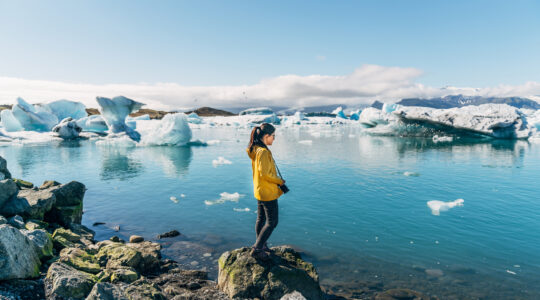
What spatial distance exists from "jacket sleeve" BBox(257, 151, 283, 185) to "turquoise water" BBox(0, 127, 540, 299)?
9.30ft

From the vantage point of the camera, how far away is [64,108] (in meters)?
50.8

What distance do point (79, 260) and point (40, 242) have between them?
2.23 ft

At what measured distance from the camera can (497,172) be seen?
54.2 feet

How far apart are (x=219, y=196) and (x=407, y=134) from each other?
37.2m

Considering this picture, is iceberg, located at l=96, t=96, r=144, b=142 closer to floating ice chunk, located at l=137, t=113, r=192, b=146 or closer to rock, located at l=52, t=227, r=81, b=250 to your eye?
floating ice chunk, located at l=137, t=113, r=192, b=146

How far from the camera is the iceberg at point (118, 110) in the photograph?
36938 millimetres

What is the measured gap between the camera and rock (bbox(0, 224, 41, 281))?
3773mm

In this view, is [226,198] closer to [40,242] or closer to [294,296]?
[40,242]

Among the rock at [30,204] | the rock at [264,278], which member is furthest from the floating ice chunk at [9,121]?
the rock at [264,278]

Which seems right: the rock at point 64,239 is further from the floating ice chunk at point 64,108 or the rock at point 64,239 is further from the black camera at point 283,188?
the floating ice chunk at point 64,108

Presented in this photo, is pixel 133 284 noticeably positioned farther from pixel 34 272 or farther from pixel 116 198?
pixel 116 198

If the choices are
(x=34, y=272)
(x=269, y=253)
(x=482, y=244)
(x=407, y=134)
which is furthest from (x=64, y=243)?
(x=407, y=134)

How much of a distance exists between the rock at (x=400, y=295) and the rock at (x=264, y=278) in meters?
1.15

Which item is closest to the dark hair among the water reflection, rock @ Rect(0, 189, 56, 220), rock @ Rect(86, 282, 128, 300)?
rock @ Rect(86, 282, 128, 300)
